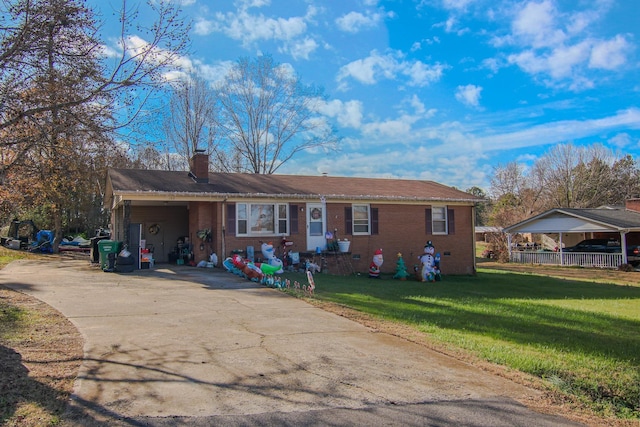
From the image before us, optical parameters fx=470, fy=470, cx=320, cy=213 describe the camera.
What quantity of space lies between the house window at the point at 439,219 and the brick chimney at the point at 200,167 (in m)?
10.7

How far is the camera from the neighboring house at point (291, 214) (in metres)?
18.3

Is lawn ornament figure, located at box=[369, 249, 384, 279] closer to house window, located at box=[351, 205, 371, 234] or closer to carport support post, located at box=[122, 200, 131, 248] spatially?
house window, located at box=[351, 205, 371, 234]

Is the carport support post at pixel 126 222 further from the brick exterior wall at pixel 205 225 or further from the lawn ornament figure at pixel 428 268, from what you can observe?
the lawn ornament figure at pixel 428 268

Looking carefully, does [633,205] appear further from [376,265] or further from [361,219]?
[376,265]

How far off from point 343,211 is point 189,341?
1462 cm

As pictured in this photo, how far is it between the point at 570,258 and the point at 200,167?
26.9m

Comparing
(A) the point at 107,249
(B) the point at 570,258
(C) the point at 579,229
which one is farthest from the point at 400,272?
(B) the point at 570,258

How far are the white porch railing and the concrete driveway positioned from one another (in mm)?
29233

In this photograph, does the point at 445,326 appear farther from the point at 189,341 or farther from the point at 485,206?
the point at 485,206

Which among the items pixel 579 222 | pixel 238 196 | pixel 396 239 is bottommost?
pixel 396 239

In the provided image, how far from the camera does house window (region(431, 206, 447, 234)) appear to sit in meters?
22.6

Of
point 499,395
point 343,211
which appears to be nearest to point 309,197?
point 343,211

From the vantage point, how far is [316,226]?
2011cm

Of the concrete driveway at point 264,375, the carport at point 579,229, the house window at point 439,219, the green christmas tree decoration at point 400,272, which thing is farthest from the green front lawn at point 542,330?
the carport at point 579,229
